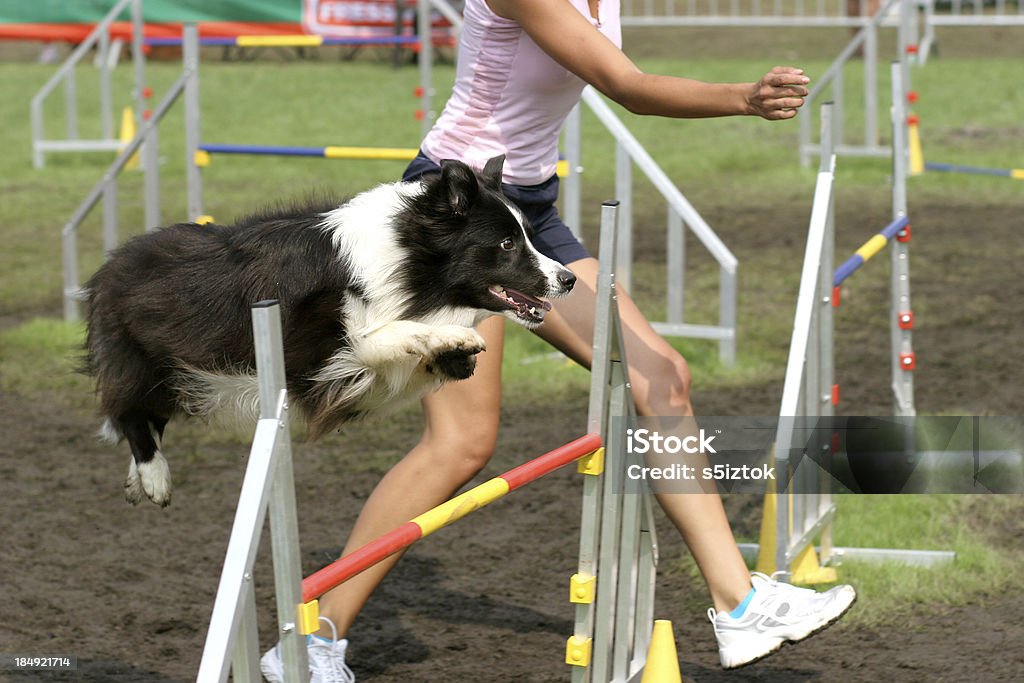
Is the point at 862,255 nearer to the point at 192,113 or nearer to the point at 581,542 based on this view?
the point at 581,542

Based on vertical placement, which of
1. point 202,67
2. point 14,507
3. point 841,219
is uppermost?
point 202,67

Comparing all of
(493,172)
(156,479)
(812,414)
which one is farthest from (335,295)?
(812,414)

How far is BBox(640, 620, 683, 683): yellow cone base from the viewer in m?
3.13

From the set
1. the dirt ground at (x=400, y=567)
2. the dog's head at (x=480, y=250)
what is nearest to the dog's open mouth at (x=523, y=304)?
the dog's head at (x=480, y=250)

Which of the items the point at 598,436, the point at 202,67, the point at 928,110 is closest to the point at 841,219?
the point at 928,110

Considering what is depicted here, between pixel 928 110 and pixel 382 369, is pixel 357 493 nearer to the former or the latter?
pixel 382 369

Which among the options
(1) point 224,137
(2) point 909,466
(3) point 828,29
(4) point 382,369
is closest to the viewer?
(4) point 382,369

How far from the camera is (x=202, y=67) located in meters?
19.5

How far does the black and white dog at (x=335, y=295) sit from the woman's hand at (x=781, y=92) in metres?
0.56

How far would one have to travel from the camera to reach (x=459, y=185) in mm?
2820

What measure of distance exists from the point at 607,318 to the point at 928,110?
12.8m

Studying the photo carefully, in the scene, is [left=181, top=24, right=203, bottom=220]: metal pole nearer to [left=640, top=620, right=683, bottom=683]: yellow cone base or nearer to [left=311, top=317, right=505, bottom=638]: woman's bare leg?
[left=311, top=317, right=505, bottom=638]: woman's bare leg

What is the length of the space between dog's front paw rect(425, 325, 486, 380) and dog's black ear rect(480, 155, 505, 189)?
0.35 metres

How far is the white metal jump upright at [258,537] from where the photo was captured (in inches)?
78.1
